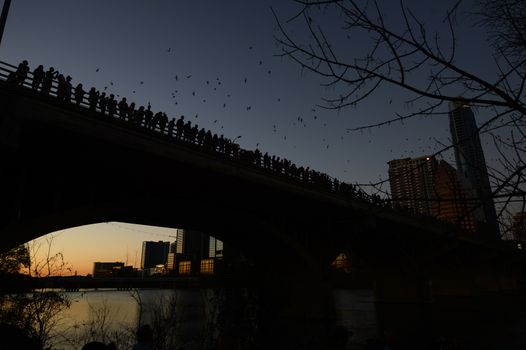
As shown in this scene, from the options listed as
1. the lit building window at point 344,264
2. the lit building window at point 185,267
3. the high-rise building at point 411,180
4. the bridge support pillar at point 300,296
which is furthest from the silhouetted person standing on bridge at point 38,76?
the lit building window at point 185,267

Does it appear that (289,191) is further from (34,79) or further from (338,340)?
(338,340)

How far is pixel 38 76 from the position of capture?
12.2 meters

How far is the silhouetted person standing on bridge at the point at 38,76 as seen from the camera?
1211 cm

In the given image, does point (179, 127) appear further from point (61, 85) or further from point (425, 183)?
point (425, 183)

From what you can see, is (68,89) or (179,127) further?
(179,127)

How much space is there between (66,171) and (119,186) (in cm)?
316

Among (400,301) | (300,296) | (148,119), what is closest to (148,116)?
(148,119)

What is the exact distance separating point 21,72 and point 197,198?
12.5 metres

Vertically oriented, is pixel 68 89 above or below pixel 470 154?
above

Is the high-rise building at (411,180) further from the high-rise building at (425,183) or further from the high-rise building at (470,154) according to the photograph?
the high-rise building at (470,154)

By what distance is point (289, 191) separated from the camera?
2319 cm

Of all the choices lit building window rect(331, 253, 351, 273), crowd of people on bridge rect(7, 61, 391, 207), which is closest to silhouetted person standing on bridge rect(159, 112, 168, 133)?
crowd of people on bridge rect(7, 61, 391, 207)

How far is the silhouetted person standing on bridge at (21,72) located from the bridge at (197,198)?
150 mm

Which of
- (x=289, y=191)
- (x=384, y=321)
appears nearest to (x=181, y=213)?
(x=289, y=191)
